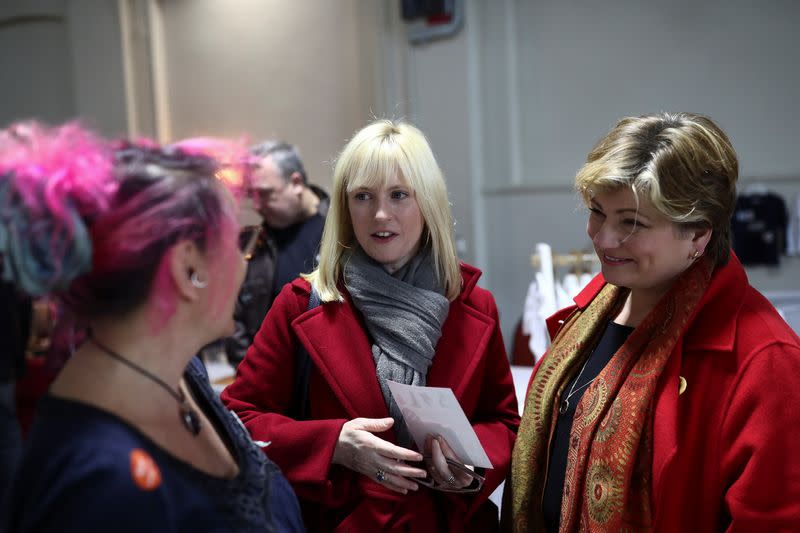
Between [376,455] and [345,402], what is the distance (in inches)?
5.5

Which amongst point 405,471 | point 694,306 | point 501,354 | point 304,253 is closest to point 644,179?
point 694,306

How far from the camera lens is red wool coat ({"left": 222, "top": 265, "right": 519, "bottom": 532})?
58.8 inches

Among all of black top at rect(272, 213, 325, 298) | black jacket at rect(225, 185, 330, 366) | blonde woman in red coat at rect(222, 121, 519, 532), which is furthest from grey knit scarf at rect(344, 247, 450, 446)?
black top at rect(272, 213, 325, 298)

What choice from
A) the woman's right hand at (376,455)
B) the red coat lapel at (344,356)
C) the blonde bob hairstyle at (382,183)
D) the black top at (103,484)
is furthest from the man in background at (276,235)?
the black top at (103,484)

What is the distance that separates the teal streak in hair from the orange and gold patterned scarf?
3.20 feet

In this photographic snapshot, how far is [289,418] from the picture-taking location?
1558mm

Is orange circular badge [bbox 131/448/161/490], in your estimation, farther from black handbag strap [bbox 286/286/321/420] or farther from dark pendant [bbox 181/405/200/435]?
black handbag strap [bbox 286/286/321/420]

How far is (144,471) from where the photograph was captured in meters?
0.78

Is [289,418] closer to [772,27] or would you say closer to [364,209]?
[364,209]

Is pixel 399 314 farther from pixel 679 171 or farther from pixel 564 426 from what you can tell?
pixel 679 171

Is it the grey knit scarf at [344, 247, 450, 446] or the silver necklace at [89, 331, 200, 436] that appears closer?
the silver necklace at [89, 331, 200, 436]

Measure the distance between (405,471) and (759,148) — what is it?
14.0 feet

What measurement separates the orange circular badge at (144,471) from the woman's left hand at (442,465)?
0.74m

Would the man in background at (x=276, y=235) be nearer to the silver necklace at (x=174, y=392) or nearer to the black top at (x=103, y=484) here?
the silver necklace at (x=174, y=392)
